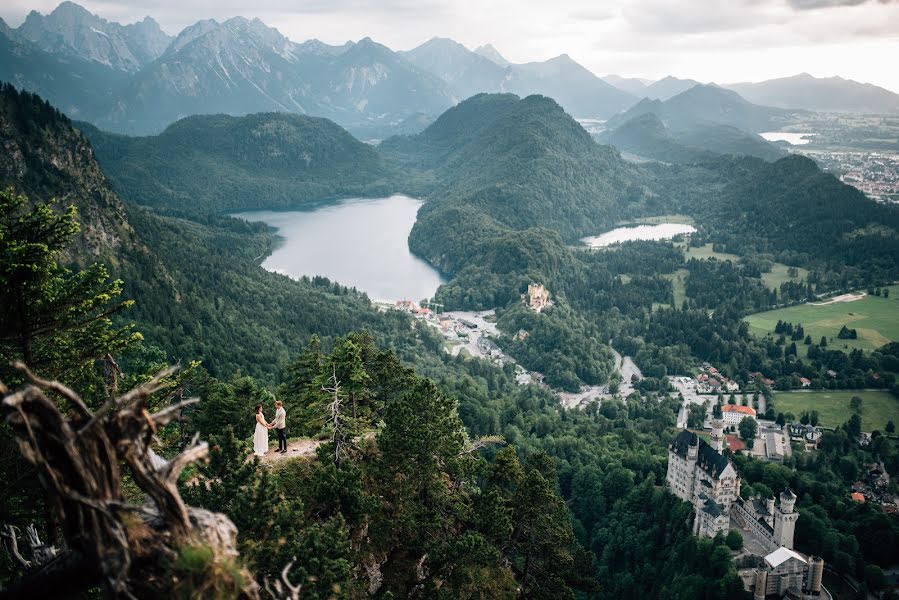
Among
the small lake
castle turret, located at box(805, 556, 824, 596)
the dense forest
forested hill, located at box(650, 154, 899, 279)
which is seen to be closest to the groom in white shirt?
the dense forest

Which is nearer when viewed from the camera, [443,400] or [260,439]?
[260,439]

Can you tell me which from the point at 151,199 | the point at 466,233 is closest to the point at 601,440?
the point at 466,233

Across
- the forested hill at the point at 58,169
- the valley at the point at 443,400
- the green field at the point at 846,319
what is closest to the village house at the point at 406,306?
the valley at the point at 443,400

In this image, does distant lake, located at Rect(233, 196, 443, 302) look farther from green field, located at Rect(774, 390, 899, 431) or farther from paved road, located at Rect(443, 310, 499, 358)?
green field, located at Rect(774, 390, 899, 431)

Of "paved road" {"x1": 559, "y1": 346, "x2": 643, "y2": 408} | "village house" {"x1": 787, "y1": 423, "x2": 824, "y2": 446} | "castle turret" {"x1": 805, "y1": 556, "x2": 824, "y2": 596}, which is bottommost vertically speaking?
"paved road" {"x1": 559, "y1": 346, "x2": 643, "y2": 408}

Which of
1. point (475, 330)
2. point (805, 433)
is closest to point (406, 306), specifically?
point (475, 330)

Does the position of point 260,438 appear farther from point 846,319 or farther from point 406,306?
point 846,319

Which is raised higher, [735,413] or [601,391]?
[735,413]
